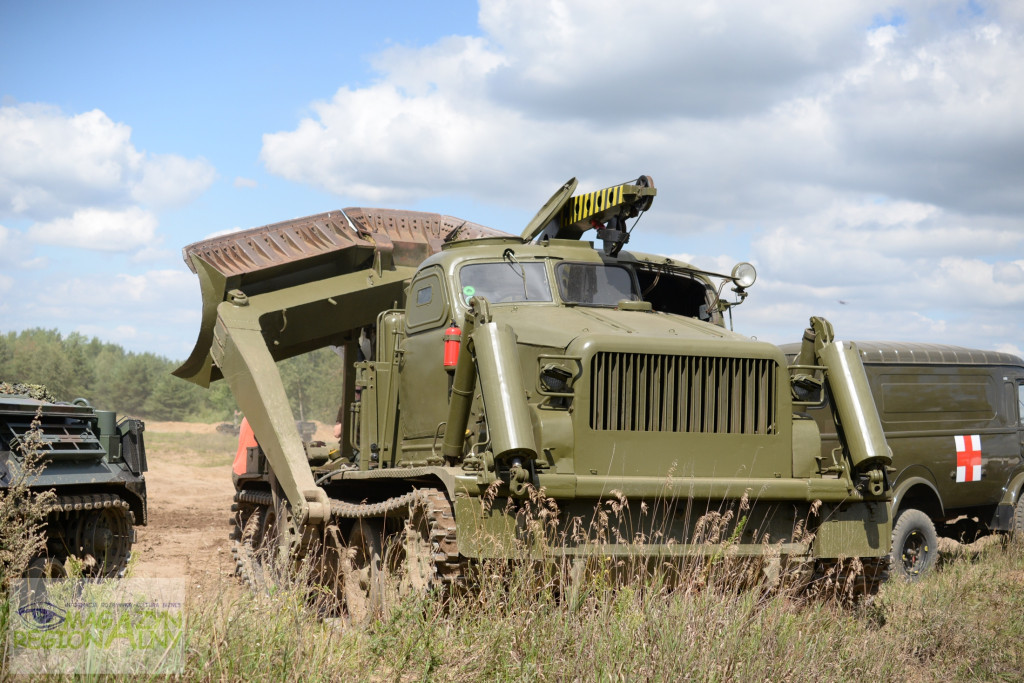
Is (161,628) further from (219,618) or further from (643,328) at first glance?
(643,328)

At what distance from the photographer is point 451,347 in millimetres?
7230

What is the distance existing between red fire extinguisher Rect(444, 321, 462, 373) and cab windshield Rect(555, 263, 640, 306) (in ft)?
2.96

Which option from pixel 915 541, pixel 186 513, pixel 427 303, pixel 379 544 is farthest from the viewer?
pixel 186 513

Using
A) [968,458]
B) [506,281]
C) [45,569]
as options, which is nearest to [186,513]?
[45,569]

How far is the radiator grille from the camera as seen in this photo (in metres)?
6.30

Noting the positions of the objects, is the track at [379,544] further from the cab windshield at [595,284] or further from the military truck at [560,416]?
the cab windshield at [595,284]

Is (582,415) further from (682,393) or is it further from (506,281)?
(506,281)

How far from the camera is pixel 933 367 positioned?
11141 mm

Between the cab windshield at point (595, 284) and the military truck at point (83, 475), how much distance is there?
3736 millimetres

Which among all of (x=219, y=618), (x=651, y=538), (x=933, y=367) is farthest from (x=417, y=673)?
(x=933, y=367)

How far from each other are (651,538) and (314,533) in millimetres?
3236

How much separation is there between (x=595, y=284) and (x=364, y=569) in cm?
268

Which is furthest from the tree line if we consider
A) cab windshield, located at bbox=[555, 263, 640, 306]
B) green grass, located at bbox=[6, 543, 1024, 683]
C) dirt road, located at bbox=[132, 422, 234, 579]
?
green grass, located at bbox=[6, 543, 1024, 683]

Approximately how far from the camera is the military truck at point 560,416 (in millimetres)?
5965
